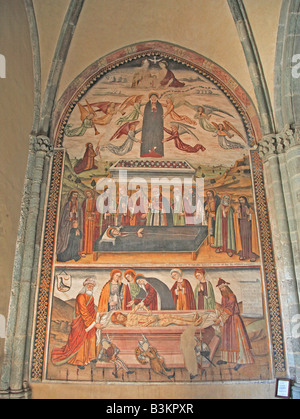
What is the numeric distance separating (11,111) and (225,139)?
406cm

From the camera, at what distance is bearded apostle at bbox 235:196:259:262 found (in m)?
7.11

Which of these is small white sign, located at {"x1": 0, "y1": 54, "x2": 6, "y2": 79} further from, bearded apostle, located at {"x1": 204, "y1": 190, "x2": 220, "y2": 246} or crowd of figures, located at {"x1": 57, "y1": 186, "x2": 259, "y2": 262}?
bearded apostle, located at {"x1": 204, "y1": 190, "x2": 220, "y2": 246}

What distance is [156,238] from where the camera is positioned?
23.6 feet

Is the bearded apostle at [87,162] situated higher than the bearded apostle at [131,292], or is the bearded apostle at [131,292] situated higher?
the bearded apostle at [87,162]

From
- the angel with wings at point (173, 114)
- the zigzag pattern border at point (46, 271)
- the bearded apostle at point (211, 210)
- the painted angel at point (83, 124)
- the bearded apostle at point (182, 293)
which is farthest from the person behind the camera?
the angel with wings at point (173, 114)

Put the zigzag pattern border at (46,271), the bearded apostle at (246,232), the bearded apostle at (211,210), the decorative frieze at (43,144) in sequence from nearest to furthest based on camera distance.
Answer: the zigzag pattern border at (46,271) → the bearded apostle at (246,232) → the bearded apostle at (211,210) → the decorative frieze at (43,144)

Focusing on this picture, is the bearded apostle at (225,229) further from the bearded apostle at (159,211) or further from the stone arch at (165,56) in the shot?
the stone arch at (165,56)

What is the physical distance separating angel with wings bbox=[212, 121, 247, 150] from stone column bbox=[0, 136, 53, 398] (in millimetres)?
3349

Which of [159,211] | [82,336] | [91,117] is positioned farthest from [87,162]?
[82,336]

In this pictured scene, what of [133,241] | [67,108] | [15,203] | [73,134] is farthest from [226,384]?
[67,108]

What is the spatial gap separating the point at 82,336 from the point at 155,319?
1228mm

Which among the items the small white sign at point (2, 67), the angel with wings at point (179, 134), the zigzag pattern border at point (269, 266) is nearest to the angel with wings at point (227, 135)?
the zigzag pattern border at point (269, 266)

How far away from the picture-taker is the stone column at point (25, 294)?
6.08m

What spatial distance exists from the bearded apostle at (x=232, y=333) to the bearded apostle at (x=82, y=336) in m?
2.06
